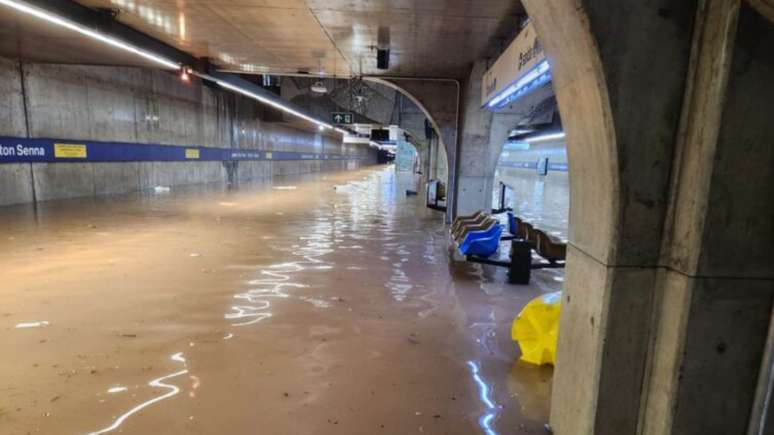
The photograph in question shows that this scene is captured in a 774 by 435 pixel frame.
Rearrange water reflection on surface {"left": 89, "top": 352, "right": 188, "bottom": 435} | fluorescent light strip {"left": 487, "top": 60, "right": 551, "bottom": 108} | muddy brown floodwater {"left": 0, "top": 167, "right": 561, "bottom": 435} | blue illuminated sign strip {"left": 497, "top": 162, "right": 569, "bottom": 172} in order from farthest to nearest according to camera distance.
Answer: blue illuminated sign strip {"left": 497, "top": 162, "right": 569, "bottom": 172}
fluorescent light strip {"left": 487, "top": 60, "right": 551, "bottom": 108}
muddy brown floodwater {"left": 0, "top": 167, "right": 561, "bottom": 435}
water reflection on surface {"left": 89, "top": 352, "right": 188, "bottom": 435}

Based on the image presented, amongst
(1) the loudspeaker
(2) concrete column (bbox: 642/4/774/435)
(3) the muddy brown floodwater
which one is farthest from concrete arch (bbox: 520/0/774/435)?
(1) the loudspeaker

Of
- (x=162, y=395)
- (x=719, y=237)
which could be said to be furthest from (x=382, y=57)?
(x=719, y=237)

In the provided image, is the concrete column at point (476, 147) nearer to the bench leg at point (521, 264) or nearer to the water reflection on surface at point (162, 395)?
the bench leg at point (521, 264)

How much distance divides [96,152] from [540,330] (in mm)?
13827

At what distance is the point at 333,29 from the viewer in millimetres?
7000

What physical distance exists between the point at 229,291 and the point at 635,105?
421cm

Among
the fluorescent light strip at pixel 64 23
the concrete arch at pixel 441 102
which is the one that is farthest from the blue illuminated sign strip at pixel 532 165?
the fluorescent light strip at pixel 64 23

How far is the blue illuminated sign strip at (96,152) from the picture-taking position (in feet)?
33.4

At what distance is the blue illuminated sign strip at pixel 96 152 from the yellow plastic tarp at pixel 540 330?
12.1 metres

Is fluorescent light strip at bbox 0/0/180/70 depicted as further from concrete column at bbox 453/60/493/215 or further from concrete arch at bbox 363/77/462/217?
concrete column at bbox 453/60/493/215

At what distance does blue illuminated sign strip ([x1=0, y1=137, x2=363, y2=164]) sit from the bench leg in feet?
37.8

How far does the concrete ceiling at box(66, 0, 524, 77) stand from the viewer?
598 centimetres

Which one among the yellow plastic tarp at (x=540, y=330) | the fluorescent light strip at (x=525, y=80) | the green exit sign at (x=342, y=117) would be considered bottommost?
the yellow plastic tarp at (x=540, y=330)

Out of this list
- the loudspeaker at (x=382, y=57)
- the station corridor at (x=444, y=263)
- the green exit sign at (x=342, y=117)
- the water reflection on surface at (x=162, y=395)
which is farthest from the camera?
the green exit sign at (x=342, y=117)
